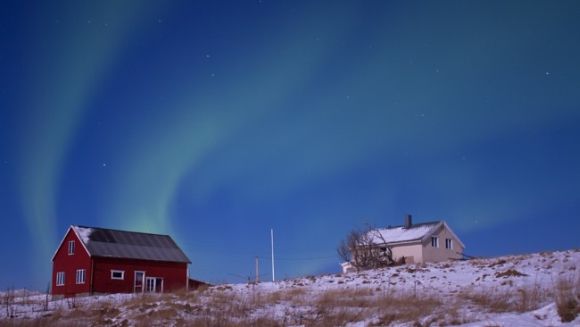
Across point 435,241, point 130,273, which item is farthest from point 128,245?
point 435,241

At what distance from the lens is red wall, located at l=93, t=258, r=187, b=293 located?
156ft

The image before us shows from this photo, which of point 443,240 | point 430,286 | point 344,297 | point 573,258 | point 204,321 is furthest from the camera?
point 443,240

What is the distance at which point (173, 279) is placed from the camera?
53.3 m

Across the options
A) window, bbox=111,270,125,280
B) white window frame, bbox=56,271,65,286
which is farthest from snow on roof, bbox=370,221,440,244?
white window frame, bbox=56,271,65,286

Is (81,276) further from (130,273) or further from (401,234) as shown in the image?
(401,234)

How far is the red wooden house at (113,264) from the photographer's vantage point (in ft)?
156

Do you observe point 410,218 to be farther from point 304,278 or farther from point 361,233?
point 304,278

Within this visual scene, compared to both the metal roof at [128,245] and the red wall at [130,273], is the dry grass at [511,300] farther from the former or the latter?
the metal roof at [128,245]

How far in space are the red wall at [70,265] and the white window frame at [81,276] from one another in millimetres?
250

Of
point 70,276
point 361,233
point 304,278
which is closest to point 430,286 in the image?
point 304,278

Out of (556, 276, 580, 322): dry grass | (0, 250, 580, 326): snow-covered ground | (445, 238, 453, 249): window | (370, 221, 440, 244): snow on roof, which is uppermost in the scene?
(370, 221, 440, 244): snow on roof

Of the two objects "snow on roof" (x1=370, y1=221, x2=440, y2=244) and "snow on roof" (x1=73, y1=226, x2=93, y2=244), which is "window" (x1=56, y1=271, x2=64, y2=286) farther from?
"snow on roof" (x1=370, y1=221, x2=440, y2=244)

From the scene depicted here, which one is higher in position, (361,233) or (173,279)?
(361,233)

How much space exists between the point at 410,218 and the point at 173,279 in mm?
24840
